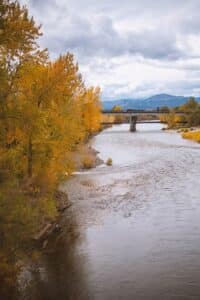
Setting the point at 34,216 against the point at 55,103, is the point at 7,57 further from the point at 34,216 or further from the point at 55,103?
the point at 55,103

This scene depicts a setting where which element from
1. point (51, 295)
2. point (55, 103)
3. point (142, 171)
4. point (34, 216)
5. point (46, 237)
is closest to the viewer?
point (34, 216)

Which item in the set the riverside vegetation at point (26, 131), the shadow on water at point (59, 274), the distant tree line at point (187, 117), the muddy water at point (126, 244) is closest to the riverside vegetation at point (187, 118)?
the distant tree line at point (187, 117)

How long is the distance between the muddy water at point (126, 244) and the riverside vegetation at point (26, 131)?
6.64 ft

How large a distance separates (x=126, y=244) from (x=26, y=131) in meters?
8.60

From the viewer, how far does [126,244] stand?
20.2 metres

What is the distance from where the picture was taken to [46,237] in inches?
834

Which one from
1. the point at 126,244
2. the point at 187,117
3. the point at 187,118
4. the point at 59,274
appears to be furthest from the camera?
the point at 187,118

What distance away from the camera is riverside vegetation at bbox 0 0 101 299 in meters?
13.3

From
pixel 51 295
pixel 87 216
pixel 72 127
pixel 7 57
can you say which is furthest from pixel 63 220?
pixel 7 57

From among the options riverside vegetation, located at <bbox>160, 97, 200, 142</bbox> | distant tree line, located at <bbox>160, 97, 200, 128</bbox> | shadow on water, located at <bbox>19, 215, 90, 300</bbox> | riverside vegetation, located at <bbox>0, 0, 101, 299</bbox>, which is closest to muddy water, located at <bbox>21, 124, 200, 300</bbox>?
shadow on water, located at <bbox>19, 215, 90, 300</bbox>

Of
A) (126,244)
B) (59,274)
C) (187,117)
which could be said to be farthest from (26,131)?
(187,117)

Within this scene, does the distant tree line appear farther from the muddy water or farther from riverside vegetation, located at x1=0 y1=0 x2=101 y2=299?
riverside vegetation, located at x1=0 y1=0 x2=101 y2=299

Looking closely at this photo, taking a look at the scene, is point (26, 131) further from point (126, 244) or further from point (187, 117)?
point (187, 117)

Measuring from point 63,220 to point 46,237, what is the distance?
3.15 m
